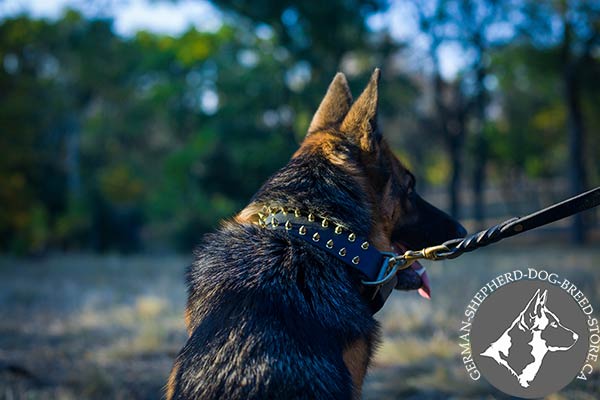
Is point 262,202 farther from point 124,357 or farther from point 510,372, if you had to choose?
point 124,357

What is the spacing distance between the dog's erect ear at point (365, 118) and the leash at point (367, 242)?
509 millimetres

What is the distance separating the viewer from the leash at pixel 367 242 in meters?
2.73

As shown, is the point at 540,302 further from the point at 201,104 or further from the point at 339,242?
the point at 201,104

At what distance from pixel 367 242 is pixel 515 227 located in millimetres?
762

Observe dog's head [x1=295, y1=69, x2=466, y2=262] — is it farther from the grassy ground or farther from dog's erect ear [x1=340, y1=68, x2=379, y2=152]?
the grassy ground

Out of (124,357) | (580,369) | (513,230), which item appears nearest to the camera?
(513,230)

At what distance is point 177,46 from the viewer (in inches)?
1074

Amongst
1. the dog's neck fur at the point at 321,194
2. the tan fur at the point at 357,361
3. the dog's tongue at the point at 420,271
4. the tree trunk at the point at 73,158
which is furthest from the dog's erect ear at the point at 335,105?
the tree trunk at the point at 73,158

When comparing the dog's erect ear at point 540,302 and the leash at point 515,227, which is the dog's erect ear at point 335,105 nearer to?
the leash at point 515,227

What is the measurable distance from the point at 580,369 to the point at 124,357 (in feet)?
15.9

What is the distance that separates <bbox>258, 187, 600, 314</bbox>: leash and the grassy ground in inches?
57.0

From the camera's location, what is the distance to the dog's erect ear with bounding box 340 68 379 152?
2836mm

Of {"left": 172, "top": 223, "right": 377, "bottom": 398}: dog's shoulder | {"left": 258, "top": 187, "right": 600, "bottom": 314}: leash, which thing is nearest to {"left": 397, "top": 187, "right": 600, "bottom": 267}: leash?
{"left": 258, "top": 187, "right": 600, "bottom": 314}: leash

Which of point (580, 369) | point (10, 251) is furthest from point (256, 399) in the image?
point (10, 251)
